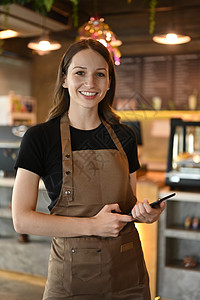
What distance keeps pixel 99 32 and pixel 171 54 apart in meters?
2.57

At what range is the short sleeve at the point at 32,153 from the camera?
4.18ft

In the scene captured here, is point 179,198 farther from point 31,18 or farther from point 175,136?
point 31,18

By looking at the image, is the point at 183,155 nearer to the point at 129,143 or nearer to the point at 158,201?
the point at 129,143

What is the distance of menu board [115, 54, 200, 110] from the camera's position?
5.69 m

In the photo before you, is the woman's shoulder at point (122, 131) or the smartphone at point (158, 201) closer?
the smartphone at point (158, 201)

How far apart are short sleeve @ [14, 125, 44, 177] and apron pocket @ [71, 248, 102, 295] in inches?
11.3

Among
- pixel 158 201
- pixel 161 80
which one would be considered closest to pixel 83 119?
pixel 158 201

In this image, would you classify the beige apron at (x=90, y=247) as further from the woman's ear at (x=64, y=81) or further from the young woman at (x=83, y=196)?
the woman's ear at (x=64, y=81)

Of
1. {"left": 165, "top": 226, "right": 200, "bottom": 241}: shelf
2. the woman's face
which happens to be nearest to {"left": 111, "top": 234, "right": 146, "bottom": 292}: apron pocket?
the woman's face

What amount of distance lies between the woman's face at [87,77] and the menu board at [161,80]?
421 centimetres

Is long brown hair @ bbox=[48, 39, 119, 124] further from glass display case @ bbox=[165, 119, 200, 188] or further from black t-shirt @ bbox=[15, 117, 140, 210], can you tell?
glass display case @ bbox=[165, 119, 200, 188]

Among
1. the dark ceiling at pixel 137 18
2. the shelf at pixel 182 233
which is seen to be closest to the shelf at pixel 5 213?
the shelf at pixel 182 233

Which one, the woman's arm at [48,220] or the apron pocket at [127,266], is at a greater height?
the woman's arm at [48,220]

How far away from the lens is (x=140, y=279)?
140 cm
